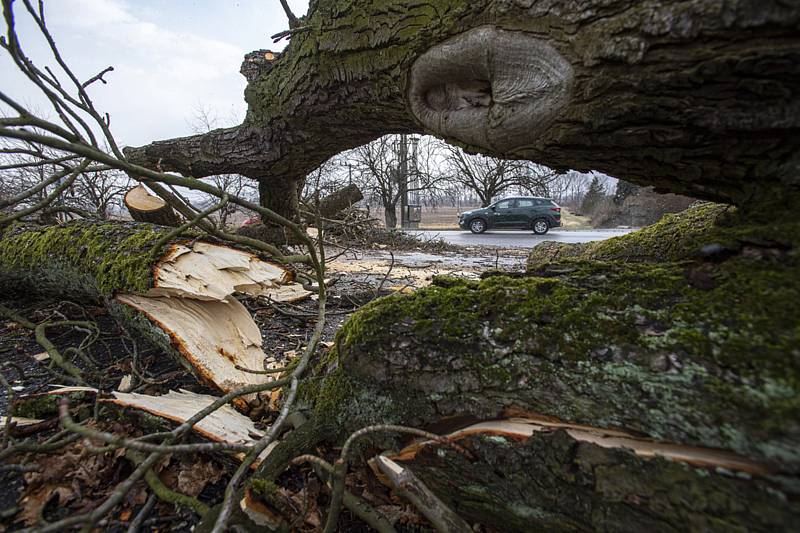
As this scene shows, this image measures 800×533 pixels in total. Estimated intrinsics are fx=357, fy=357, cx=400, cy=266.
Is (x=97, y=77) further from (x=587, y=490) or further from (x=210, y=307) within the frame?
(x=587, y=490)

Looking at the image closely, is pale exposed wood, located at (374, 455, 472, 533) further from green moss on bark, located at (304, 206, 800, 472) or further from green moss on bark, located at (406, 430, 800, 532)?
green moss on bark, located at (304, 206, 800, 472)

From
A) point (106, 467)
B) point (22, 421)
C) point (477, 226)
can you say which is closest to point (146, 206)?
point (22, 421)

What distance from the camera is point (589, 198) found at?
30.4 metres

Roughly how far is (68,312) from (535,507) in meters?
3.44

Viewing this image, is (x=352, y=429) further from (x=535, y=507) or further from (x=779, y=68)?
(x=779, y=68)

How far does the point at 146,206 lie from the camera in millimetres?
3418

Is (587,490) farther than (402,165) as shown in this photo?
No

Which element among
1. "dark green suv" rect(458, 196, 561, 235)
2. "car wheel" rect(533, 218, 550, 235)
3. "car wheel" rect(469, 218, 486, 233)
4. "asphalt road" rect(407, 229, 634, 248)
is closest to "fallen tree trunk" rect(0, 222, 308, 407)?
"asphalt road" rect(407, 229, 634, 248)

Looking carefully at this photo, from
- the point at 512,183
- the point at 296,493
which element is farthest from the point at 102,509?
the point at 512,183

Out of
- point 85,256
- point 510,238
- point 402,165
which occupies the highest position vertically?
point 402,165

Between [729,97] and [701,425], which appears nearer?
[701,425]

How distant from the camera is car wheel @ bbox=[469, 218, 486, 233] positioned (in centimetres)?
1664

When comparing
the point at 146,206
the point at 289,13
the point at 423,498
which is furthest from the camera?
the point at 146,206

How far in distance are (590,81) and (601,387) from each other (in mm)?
1057
